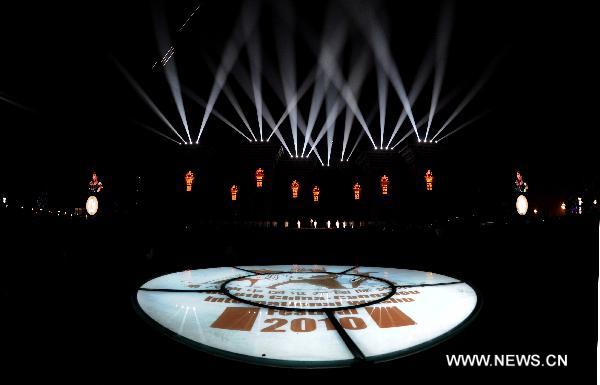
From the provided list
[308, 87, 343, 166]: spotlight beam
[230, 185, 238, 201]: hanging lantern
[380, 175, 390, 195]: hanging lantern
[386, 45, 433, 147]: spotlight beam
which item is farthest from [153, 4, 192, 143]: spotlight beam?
[380, 175, 390, 195]: hanging lantern

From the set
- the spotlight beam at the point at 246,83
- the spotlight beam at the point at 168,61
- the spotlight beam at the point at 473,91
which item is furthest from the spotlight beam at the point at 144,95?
the spotlight beam at the point at 473,91

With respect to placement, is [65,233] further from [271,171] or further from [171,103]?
[271,171]

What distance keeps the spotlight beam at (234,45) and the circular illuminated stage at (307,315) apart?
24.0ft

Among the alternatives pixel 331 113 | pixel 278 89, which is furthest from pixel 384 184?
pixel 278 89

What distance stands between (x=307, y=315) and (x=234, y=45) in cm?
906

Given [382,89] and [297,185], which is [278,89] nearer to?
[382,89]

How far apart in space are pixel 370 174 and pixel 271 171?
6.21 m

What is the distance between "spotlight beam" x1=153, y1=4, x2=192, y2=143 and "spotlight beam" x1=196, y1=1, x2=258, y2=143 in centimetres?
134

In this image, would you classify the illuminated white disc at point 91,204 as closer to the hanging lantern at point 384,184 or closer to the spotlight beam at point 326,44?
the spotlight beam at point 326,44

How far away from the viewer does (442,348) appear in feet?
6.59

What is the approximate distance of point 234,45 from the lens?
9078 mm

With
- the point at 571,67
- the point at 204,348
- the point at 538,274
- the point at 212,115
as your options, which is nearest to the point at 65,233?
the point at 204,348

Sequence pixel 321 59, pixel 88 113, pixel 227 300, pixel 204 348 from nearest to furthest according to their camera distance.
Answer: pixel 204 348 < pixel 227 300 < pixel 321 59 < pixel 88 113

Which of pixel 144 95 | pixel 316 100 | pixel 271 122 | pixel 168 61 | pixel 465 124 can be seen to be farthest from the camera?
pixel 271 122
